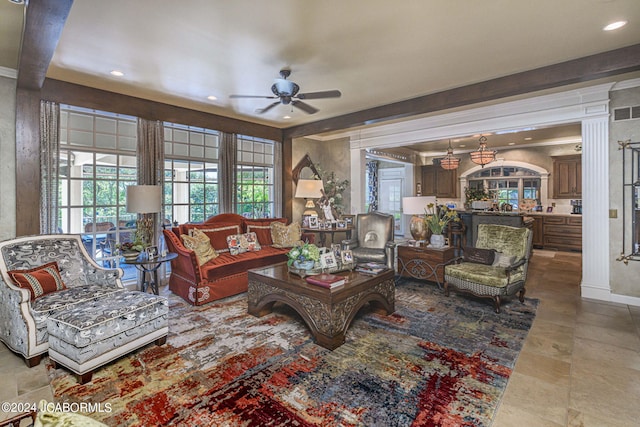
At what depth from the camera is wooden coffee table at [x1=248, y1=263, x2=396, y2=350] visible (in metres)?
2.75

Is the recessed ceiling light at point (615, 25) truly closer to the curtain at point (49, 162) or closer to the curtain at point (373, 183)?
the curtain at point (49, 162)

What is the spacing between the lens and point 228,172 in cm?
552

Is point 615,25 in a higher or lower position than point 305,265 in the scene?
higher

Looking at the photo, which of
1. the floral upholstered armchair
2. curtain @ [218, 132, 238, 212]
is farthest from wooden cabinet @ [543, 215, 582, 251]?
Result: the floral upholstered armchair

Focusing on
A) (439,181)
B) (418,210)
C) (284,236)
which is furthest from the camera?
(439,181)

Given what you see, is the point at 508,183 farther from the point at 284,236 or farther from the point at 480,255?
Result: the point at 284,236

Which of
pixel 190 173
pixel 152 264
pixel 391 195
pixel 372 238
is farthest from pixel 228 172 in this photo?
pixel 391 195

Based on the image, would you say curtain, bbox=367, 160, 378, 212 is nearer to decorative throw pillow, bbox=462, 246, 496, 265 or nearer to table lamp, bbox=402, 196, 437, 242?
table lamp, bbox=402, 196, 437, 242

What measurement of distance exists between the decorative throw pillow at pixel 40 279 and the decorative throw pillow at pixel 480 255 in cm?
459

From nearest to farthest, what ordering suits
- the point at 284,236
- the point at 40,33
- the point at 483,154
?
the point at 40,33
the point at 284,236
the point at 483,154

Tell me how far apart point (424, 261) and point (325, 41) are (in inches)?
127

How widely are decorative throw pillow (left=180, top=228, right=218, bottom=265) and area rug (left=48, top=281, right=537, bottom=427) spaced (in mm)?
856

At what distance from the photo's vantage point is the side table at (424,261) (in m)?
4.49

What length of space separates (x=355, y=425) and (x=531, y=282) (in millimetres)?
4358
